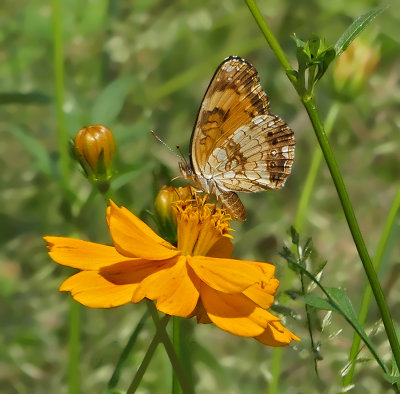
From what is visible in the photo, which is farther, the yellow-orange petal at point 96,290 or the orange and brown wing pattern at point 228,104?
the orange and brown wing pattern at point 228,104

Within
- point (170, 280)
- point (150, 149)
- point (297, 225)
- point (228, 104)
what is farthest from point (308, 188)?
point (150, 149)

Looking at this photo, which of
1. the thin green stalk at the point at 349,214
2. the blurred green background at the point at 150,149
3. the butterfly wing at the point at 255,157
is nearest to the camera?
the thin green stalk at the point at 349,214

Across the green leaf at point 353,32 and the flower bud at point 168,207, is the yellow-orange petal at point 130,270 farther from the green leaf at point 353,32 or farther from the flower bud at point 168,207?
the green leaf at point 353,32

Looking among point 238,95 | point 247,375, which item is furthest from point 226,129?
point 247,375

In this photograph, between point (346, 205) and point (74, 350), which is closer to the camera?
point (346, 205)

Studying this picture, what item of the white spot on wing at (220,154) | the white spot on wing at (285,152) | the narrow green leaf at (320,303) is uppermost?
the white spot on wing at (220,154)

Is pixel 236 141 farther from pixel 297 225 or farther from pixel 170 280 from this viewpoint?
pixel 170 280

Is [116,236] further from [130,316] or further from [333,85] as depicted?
[130,316]

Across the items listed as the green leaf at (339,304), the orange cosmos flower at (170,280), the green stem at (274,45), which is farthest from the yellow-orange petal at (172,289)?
the green stem at (274,45)
